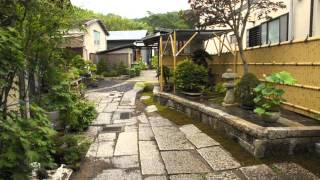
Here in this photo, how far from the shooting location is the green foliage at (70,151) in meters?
5.84

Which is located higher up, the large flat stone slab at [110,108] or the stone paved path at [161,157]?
the large flat stone slab at [110,108]

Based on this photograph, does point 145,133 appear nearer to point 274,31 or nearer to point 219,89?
point 219,89

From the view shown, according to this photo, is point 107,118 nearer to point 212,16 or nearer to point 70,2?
point 212,16

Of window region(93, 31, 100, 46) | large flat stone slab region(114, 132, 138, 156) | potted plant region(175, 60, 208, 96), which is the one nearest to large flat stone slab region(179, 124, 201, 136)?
large flat stone slab region(114, 132, 138, 156)

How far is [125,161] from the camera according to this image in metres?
6.16

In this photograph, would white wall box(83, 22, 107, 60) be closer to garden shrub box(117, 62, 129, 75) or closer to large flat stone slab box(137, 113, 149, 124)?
garden shrub box(117, 62, 129, 75)

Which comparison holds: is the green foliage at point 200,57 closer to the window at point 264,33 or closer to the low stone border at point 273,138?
the window at point 264,33

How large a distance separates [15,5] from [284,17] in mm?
8978

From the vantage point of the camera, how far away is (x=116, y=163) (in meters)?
6.08

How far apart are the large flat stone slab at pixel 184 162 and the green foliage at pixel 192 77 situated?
5.13 meters

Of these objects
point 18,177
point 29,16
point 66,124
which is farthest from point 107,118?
point 18,177

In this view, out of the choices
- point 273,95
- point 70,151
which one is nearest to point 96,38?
point 70,151

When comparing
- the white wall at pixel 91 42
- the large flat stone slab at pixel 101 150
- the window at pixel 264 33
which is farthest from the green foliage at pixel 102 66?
the large flat stone slab at pixel 101 150

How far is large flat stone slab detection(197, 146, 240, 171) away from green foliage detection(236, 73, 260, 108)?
187 cm
